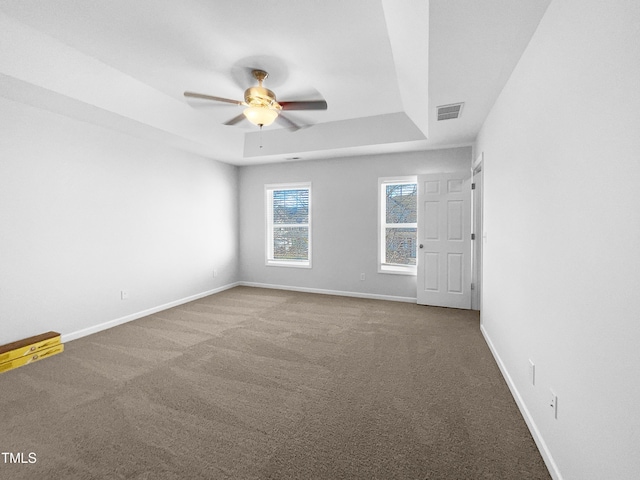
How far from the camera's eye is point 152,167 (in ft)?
14.4

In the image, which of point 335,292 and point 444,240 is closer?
point 444,240

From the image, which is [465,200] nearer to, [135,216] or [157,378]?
[157,378]

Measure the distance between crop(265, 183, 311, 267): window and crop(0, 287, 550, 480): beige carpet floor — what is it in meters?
2.43

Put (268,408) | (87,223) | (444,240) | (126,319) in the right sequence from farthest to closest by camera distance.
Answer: (444,240), (126,319), (87,223), (268,408)

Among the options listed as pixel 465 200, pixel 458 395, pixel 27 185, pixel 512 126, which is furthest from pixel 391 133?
pixel 27 185

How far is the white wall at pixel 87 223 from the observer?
9.80 ft

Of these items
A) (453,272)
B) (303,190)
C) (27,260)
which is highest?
(303,190)

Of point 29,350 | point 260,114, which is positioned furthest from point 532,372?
point 29,350

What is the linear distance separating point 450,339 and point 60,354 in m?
4.17

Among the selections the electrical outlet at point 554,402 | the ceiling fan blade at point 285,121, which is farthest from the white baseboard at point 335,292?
the electrical outlet at point 554,402

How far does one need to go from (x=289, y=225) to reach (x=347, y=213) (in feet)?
4.23

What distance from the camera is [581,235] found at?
130 cm

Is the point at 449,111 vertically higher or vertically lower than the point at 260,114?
higher

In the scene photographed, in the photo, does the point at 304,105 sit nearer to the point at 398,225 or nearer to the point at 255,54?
the point at 255,54
